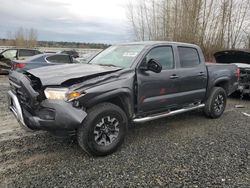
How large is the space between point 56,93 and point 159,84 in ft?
6.16

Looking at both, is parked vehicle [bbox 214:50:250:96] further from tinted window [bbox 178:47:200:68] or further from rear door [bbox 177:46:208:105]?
tinted window [bbox 178:47:200:68]

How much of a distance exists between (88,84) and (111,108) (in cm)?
52

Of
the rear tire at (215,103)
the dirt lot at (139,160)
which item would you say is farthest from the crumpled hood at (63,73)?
the rear tire at (215,103)

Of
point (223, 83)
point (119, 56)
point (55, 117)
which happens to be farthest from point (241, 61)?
point (55, 117)

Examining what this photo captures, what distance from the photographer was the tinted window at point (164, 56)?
4859 mm

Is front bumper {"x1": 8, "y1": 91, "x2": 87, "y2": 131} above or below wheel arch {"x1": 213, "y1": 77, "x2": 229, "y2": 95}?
below

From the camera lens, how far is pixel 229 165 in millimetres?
3828

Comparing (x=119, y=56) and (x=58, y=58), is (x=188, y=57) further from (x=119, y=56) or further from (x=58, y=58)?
(x=58, y=58)

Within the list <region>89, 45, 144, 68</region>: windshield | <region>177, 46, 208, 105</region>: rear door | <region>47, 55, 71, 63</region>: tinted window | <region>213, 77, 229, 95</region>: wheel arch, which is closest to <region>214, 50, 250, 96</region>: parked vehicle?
<region>213, 77, 229, 95</region>: wheel arch

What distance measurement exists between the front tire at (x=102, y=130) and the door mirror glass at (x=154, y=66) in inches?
35.2

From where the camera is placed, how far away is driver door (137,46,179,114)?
4.49 m

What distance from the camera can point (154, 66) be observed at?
4445 mm

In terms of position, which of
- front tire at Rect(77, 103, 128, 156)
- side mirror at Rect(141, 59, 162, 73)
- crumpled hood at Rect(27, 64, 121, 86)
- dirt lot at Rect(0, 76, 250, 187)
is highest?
side mirror at Rect(141, 59, 162, 73)

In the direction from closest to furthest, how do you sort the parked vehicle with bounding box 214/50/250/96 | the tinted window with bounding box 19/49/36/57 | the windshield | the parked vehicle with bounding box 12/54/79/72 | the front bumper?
the front bumper
the windshield
the parked vehicle with bounding box 214/50/250/96
the parked vehicle with bounding box 12/54/79/72
the tinted window with bounding box 19/49/36/57
